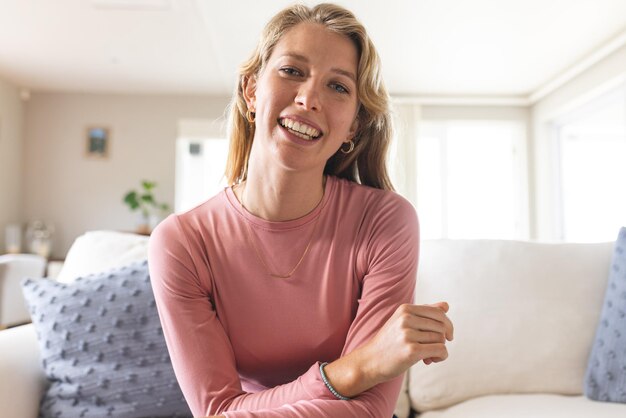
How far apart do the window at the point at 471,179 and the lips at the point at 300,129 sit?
240 inches

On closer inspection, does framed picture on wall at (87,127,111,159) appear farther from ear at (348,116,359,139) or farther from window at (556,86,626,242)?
ear at (348,116,359,139)

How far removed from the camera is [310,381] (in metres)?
1.00

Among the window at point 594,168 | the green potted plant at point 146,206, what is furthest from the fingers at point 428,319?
the green potted plant at point 146,206

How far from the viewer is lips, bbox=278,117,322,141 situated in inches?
42.0

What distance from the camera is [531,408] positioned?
4.75ft

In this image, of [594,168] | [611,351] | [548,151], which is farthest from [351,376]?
[548,151]

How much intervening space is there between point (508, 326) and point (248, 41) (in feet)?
14.0

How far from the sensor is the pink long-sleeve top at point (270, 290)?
106 centimetres

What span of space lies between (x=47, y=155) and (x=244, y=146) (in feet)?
21.3

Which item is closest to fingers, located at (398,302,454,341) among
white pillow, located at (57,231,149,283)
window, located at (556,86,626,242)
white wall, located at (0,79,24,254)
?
white pillow, located at (57,231,149,283)

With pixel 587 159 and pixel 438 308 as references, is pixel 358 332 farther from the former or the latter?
pixel 587 159

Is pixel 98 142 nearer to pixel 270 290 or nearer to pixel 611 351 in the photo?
pixel 270 290

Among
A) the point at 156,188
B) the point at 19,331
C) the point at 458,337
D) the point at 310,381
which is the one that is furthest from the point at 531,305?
the point at 156,188

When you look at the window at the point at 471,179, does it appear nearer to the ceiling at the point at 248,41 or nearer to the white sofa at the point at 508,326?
the ceiling at the point at 248,41
